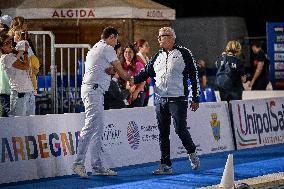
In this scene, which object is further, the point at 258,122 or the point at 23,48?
the point at 258,122

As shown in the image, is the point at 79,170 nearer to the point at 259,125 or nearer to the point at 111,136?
the point at 111,136

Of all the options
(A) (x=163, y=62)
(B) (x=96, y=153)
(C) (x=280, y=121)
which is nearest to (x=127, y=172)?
(B) (x=96, y=153)

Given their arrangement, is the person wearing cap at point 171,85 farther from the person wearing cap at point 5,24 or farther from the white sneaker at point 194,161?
the person wearing cap at point 5,24

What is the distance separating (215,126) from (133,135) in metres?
2.28

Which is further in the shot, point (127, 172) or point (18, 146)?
point (127, 172)

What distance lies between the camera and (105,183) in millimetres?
12852

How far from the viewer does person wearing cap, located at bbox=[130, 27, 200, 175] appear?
44.9 feet

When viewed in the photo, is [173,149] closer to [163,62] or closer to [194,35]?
[163,62]

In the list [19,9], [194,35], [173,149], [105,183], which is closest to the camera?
[105,183]

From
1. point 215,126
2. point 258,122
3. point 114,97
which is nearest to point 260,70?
point 258,122

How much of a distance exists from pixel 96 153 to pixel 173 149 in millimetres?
2528

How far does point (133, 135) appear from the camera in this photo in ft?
49.3

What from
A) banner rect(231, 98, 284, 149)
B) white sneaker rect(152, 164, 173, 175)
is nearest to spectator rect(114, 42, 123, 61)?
banner rect(231, 98, 284, 149)

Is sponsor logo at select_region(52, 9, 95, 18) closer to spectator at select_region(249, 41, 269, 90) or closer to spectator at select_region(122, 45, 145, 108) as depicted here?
spectator at select_region(249, 41, 269, 90)
